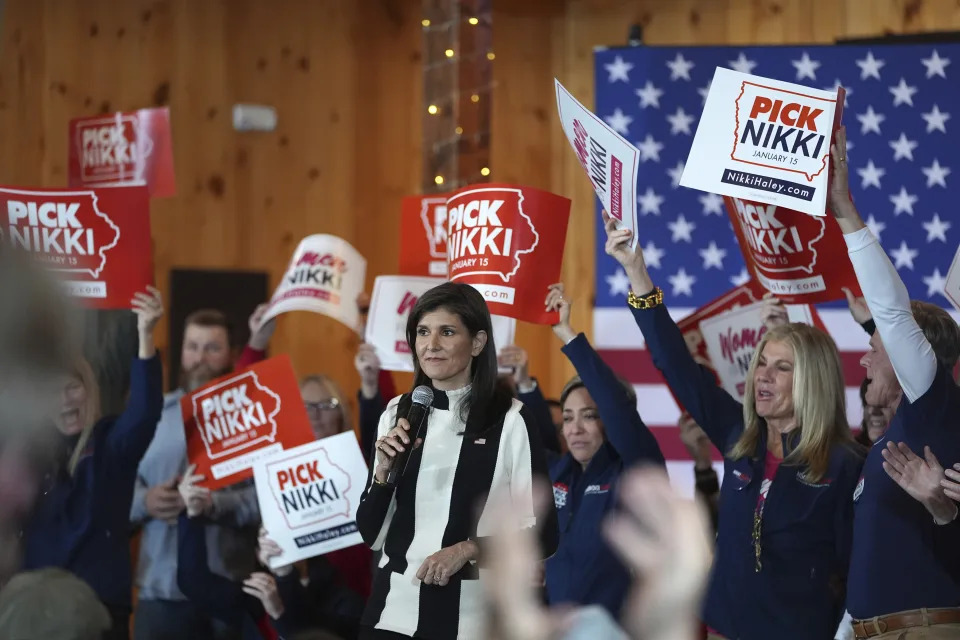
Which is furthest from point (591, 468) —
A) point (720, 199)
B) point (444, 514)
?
point (720, 199)

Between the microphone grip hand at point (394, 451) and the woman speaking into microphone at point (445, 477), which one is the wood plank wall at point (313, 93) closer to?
the woman speaking into microphone at point (445, 477)

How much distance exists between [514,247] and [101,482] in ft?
4.81

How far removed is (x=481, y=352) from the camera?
10.3 feet

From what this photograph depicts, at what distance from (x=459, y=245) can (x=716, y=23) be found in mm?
3189

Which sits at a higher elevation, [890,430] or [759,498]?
[890,430]

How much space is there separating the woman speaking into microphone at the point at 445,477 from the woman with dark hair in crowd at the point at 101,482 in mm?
1196

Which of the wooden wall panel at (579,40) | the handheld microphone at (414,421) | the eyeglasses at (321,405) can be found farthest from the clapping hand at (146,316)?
the wooden wall panel at (579,40)

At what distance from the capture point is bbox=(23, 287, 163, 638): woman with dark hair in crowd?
3867 mm

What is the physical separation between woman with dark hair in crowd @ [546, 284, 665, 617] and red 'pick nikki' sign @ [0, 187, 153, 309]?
134 centimetres

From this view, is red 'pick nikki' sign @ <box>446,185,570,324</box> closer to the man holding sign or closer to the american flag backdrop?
the man holding sign

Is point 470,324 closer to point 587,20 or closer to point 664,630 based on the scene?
point 664,630

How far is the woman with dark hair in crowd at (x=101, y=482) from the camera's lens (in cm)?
387

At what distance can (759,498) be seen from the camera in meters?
3.38

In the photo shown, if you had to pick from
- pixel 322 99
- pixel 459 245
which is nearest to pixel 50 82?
pixel 322 99
